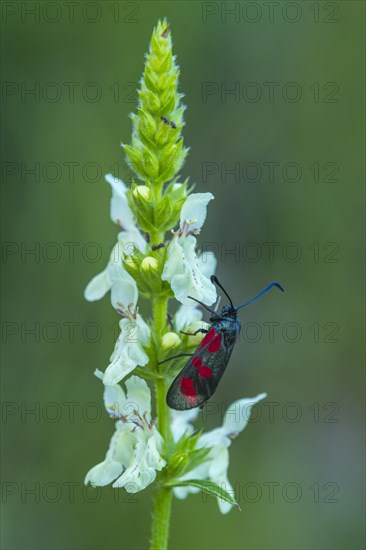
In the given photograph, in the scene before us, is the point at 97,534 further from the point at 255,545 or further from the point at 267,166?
the point at 267,166

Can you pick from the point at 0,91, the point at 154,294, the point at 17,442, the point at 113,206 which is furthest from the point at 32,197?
the point at 154,294

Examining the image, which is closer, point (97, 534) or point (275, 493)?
point (97, 534)

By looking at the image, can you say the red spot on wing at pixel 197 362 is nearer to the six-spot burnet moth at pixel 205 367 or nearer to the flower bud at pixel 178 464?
the six-spot burnet moth at pixel 205 367

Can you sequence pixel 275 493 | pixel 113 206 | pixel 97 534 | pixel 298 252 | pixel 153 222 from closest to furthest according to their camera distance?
pixel 153 222
pixel 113 206
pixel 97 534
pixel 275 493
pixel 298 252

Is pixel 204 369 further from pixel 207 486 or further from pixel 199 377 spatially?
pixel 207 486

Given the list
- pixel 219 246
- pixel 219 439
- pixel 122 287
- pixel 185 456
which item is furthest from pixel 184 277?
pixel 219 246

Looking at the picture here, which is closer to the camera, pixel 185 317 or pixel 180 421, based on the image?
pixel 185 317

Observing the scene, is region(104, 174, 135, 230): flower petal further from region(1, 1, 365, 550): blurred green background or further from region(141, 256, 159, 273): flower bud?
region(1, 1, 365, 550): blurred green background
